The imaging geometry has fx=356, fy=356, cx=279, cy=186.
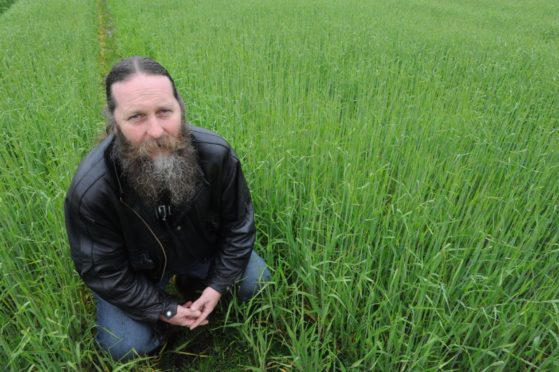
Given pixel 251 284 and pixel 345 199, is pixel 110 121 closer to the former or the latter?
pixel 251 284

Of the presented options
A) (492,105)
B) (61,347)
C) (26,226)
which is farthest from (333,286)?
(492,105)

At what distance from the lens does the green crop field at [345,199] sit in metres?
1.39

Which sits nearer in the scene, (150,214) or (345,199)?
(150,214)

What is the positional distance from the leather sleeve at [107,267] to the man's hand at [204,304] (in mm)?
124

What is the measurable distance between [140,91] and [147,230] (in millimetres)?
572

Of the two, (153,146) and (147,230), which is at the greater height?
(153,146)

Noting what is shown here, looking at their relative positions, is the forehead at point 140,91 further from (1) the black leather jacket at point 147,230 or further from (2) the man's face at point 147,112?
(1) the black leather jacket at point 147,230

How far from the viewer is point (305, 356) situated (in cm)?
136

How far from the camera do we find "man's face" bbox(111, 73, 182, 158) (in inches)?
51.3

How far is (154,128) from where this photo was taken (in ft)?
4.39

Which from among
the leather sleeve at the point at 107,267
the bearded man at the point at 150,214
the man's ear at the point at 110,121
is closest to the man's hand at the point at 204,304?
the bearded man at the point at 150,214

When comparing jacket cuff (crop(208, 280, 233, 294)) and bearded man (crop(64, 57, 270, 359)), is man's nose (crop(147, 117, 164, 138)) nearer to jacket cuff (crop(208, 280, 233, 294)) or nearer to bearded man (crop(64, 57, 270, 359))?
bearded man (crop(64, 57, 270, 359))

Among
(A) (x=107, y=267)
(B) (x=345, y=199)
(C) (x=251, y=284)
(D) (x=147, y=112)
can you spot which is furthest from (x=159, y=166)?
(B) (x=345, y=199)

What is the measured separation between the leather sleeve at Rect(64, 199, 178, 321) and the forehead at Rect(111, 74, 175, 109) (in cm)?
44
